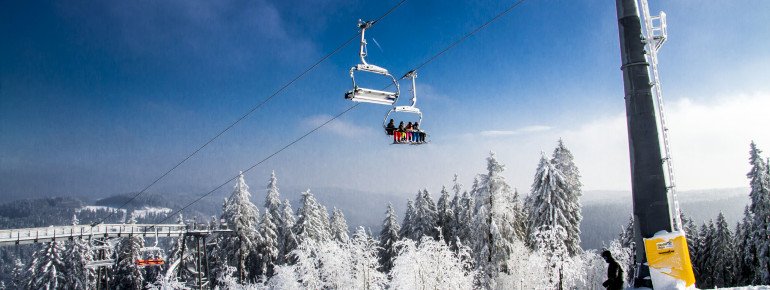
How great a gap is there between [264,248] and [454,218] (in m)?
22.4

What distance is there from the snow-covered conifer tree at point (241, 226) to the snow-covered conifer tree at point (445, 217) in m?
21.4

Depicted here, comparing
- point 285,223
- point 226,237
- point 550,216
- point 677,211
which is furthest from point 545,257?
point 226,237

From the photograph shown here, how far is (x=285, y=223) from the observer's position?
53188 mm

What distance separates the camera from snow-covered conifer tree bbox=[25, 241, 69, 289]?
5662 cm

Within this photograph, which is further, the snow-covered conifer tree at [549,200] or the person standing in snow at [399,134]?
the snow-covered conifer tree at [549,200]

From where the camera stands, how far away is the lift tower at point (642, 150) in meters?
7.70

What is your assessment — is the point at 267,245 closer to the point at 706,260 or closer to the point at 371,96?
the point at 371,96

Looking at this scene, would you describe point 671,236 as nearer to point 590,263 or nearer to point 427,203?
point 590,263

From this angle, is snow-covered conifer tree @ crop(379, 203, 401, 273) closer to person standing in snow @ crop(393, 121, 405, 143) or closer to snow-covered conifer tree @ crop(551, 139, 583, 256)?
snow-covered conifer tree @ crop(551, 139, 583, 256)

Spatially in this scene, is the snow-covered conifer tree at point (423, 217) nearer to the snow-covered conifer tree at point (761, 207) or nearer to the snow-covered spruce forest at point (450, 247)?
the snow-covered spruce forest at point (450, 247)

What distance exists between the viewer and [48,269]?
57219mm

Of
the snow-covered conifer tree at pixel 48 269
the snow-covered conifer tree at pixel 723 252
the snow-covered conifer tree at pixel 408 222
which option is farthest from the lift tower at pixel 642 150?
the snow-covered conifer tree at pixel 48 269

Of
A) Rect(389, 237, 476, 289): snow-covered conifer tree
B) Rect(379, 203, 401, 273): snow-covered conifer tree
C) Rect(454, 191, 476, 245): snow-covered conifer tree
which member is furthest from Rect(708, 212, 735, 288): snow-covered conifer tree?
Rect(389, 237, 476, 289): snow-covered conifer tree

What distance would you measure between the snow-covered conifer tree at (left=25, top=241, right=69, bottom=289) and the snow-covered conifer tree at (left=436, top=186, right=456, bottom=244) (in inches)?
1925
